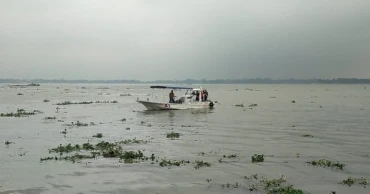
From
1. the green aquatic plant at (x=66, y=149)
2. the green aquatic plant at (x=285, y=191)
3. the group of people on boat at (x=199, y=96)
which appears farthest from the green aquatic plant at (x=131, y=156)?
the group of people on boat at (x=199, y=96)

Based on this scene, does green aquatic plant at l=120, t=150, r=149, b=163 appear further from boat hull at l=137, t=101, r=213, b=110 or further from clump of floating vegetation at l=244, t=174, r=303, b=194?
boat hull at l=137, t=101, r=213, b=110

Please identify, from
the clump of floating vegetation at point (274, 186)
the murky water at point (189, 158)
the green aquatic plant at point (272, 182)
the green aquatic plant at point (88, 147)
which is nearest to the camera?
the clump of floating vegetation at point (274, 186)

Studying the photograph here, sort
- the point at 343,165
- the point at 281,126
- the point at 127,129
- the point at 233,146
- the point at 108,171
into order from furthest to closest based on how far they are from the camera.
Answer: the point at 281,126 < the point at 127,129 < the point at 233,146 < the point at 343,165 < the point at 108,171

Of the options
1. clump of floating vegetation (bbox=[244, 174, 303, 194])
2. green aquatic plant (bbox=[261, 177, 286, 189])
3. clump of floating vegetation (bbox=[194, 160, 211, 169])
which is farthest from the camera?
clump of floating vegetation (bbox=[194, 160, 211, 169])

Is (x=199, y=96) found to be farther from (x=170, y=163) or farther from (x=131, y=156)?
(x=170, y=163)

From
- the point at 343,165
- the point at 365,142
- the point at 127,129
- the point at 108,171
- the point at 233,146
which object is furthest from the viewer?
the point at 127,129

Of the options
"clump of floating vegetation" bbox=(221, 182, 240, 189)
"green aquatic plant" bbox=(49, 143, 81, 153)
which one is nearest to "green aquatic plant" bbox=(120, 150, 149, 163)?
"green aquatic plant" bbox=(49, 143, 81, 153)

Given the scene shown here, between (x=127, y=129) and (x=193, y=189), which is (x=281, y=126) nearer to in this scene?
(x=127, y=129)

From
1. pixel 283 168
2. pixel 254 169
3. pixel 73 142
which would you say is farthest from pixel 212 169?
pixel 73 142

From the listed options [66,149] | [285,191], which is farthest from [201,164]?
[66,149]

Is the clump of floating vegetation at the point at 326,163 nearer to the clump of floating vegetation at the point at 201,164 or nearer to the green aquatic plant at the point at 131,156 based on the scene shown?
the clump of floating vegetation at the point at 201,164

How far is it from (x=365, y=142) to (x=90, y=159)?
1670cm

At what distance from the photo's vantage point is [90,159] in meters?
15.7

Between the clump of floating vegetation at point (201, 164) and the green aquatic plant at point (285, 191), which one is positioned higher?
the green aquatic plant at point (285, 191)
